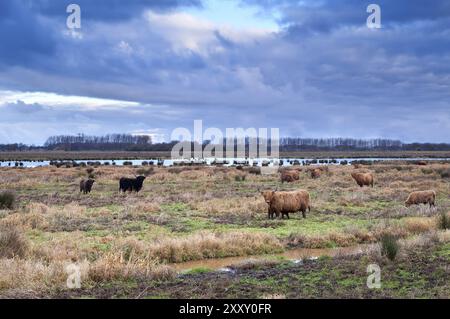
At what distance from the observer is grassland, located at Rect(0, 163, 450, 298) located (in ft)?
32.0

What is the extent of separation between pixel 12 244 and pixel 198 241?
5024 millimetres

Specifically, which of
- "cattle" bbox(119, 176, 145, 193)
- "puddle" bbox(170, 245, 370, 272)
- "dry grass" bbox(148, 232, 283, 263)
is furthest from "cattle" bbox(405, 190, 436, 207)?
"cattle" bbox(119, 176, 145, 193)

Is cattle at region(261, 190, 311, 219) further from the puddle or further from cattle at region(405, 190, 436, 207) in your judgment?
cattle at region(405, 190, 436, 207)

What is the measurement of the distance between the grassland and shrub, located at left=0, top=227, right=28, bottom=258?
26 millimetres

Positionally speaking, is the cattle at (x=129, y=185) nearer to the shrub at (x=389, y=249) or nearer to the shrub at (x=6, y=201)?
the shrub at (x=6, y=201)

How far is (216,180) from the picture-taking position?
134ft

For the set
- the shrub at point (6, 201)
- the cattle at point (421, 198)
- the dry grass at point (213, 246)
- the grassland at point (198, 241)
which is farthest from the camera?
the cattle at point (421, 198)

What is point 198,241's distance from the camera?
586 inches

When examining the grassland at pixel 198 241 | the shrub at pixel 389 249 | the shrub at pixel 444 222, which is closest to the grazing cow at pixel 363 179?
the grassland at pixel 198 241

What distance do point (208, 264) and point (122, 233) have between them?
4161 mm

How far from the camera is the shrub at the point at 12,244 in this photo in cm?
1254

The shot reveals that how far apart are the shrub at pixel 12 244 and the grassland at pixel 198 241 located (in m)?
0.03

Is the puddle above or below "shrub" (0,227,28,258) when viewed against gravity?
below
